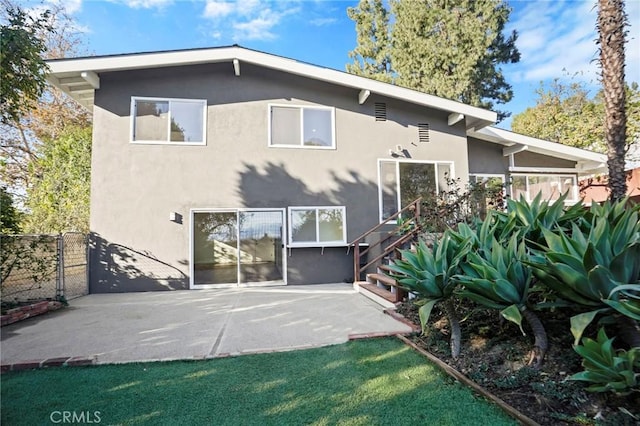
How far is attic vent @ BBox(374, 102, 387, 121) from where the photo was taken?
A: 29.5ft

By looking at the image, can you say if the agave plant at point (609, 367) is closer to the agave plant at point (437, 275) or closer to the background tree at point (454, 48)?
the agave plant at point (437, 275)

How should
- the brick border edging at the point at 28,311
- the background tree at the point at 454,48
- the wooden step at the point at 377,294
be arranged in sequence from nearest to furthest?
the brick border edging at the point at 28,311
the wooden step at the point at 377,294
the background tree at the point at 454,48

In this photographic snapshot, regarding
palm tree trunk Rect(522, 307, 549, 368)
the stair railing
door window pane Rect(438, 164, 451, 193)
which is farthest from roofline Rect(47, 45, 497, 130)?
palm tree trunk Rect(522, 307, 549, 368)

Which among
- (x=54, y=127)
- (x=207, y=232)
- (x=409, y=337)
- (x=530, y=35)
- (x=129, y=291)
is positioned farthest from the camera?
(x=530, y=35)

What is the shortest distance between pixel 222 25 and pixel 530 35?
50.5 feet

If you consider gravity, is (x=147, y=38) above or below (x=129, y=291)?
above

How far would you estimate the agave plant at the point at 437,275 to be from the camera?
2.97m

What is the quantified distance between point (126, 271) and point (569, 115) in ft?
72.7

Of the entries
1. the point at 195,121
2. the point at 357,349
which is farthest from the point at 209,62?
the point at 357,349

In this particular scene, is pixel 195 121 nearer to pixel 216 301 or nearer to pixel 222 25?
pixel 222 25

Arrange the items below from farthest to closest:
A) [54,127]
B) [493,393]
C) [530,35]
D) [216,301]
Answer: [530,35] < [54,127] < [216,301] < [493,393]

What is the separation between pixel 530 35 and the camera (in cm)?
1583

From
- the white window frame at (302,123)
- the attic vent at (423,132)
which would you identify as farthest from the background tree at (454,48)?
the white window frame at (302,123)

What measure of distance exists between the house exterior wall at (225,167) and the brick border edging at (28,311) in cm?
164
